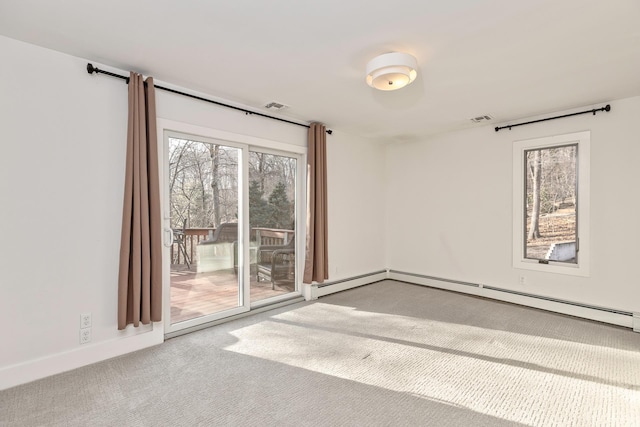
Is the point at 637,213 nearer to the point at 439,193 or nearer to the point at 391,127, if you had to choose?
the point at 439,193

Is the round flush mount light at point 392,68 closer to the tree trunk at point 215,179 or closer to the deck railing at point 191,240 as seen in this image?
the tree trunk at point 215,179

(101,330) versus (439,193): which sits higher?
(439,193)

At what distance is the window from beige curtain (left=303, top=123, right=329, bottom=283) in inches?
100

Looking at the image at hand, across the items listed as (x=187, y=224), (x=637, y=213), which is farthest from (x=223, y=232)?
(x=637, y=213)

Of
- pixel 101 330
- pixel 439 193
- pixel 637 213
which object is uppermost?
pixel 439 193

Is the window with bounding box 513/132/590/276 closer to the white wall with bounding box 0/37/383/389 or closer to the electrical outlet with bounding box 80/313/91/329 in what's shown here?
the white wall with bounding box 0/37/383/389

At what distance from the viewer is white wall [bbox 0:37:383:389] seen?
7.48 ft

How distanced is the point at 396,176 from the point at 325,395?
4153 millimetres

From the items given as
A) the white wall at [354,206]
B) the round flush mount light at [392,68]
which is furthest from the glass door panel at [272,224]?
the round flush mount light at [392,68]

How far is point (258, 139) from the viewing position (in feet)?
12.6

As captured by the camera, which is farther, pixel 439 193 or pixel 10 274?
pixel 439 193

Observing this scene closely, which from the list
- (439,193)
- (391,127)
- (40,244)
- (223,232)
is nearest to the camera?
(40,244)

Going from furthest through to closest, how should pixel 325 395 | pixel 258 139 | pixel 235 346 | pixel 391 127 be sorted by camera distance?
pixel 391 127
pixel 258 139
pixel 235 346
pixel 325 395

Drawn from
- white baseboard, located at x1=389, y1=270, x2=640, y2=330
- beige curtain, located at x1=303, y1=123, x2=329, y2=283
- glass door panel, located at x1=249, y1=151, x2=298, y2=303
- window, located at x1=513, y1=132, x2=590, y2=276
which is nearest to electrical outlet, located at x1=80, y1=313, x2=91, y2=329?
glass door panel, located at x1=249, y1=151, x2=298, y2=303
